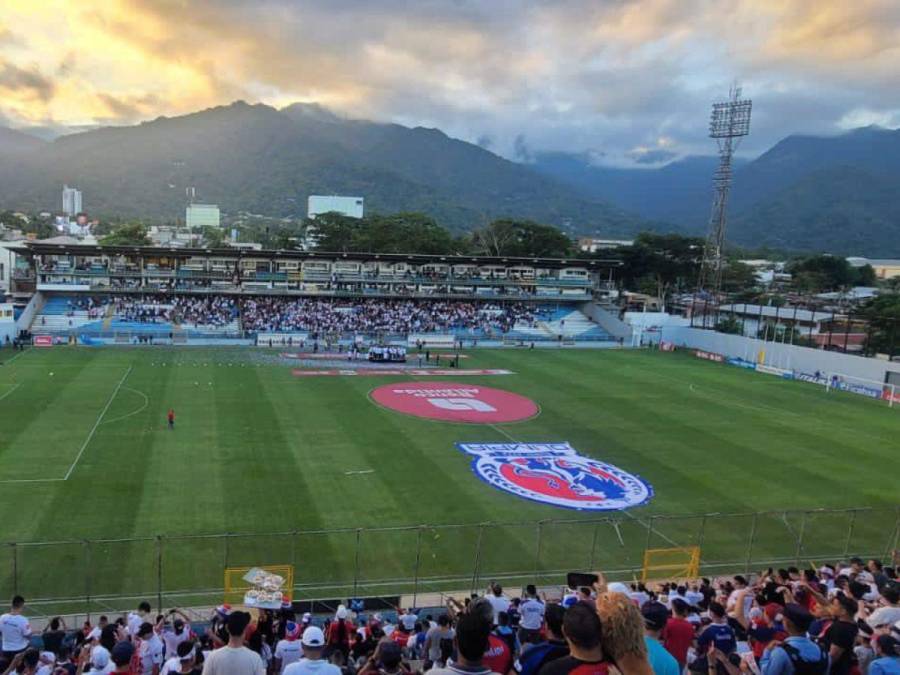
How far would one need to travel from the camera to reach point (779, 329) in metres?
62.2

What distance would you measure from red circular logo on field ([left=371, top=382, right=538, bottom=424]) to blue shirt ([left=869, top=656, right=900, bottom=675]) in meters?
28.5

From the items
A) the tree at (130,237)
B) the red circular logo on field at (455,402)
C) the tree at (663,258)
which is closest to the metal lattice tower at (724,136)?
the tree at (663,258)

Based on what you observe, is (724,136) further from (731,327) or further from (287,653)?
(287,653)

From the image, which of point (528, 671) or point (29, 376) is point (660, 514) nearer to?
point (528, 671)

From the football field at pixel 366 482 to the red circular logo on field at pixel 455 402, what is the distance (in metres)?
1.04

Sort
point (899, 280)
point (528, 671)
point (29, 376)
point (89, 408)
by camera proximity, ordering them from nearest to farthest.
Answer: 1. point (528, 671)
2. point (89, 408)
3. point (29, 376)
4. point (899, 280)

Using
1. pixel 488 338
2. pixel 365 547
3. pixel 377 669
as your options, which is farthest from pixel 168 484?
pixel 488 338

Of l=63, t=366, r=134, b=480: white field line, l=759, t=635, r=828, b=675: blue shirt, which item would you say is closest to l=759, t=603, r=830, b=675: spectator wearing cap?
l=759, t=635, r=828, b=675: blue shirt

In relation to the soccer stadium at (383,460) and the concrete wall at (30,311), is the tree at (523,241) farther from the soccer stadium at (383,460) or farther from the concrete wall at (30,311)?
the concrete wall at (30,311)

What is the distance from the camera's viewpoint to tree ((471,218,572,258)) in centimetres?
10525

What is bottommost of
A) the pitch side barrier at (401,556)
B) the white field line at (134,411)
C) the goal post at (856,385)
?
the white field line at (134,411)

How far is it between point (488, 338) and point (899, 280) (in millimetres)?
85584

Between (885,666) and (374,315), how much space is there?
6505 centimetres

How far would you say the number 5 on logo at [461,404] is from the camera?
122 ft
